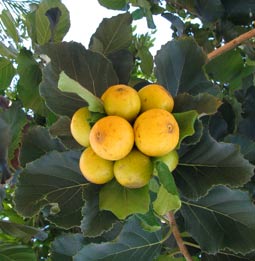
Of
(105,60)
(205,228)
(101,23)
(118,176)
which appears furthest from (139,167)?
(101,23)

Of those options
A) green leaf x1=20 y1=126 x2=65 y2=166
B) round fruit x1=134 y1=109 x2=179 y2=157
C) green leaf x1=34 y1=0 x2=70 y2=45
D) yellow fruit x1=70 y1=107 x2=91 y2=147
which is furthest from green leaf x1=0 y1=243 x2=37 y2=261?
round fruit x1=134 y1=109 x2=179 y2=157

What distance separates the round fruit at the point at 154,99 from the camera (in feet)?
3.30

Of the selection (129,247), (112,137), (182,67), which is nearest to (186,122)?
(112,137)

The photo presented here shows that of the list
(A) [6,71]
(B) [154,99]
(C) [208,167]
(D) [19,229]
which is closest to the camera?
(B) [154,99]

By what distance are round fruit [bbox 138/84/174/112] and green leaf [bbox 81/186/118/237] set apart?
266mm

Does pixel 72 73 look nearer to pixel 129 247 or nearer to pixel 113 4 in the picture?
pixel 129 247

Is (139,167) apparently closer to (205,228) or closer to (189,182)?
(189,182)

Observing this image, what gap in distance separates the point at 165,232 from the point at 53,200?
0.47 meters

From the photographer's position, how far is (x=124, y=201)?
1064mm

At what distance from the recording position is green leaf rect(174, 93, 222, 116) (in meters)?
1.03

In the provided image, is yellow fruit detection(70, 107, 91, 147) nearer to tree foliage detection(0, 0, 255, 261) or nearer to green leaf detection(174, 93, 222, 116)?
tree foliage detection(0, 0, 255, 261)

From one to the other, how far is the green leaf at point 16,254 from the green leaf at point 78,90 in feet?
3.13

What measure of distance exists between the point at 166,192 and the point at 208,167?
184mm

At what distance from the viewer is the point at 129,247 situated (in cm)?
141
